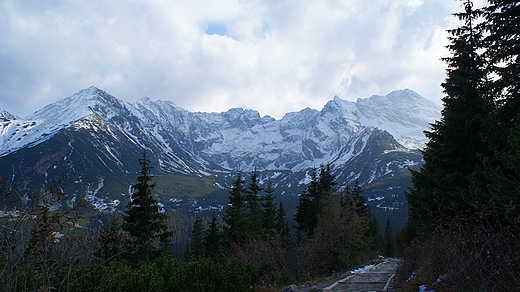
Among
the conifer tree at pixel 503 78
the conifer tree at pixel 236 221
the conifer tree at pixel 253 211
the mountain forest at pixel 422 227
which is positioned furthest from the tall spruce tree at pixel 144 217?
the conifer tree at pixel 503 78

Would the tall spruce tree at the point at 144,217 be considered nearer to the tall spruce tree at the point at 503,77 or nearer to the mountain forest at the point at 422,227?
the mountain forest at the point at 422,227

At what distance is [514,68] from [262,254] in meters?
14.7

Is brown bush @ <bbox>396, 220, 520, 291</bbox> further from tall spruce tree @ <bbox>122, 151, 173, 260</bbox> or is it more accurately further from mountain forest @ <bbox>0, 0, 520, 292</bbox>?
tall spruce tree @ <bbox>122, 151, 173, 260</bbox>

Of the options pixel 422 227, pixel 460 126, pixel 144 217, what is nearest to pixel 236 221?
pixel 144 217

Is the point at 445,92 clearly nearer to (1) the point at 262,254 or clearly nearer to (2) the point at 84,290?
(1) the point at 262,254

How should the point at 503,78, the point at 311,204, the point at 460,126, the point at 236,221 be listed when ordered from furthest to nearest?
the point at 311,204 → the point at 236,221 → the point at 460,126 → the point at 503,78

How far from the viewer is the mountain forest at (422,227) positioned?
18.4 ft

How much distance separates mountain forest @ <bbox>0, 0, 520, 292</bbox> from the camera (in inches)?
221

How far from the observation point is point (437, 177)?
14.6 meters

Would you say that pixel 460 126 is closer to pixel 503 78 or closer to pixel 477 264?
pixel 503 78

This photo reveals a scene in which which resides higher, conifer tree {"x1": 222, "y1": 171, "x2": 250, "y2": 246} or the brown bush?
conifer tree {"x1": 222, "y1": 171, "x2": 250, "y2": 246}

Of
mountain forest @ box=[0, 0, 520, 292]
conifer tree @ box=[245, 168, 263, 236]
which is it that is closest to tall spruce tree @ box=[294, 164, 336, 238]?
conifer tree @ box=[245, 168, 263, 236]

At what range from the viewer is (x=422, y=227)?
17.8m

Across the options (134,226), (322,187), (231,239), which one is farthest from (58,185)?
(322,187)
